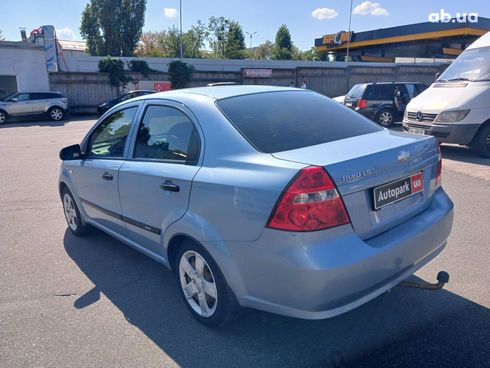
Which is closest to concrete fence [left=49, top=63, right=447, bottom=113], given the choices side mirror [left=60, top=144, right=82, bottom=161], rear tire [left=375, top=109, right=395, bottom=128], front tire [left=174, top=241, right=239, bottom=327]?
rear tire [left=375, top=109, right=395, bottom=128]

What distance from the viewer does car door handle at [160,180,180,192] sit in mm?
2869

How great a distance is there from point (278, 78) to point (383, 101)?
15.5 m

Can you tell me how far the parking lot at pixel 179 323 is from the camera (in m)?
2.58

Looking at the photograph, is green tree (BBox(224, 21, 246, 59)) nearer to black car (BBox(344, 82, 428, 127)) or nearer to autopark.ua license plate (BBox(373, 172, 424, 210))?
black car (BBox(344, 82, 428, 127))

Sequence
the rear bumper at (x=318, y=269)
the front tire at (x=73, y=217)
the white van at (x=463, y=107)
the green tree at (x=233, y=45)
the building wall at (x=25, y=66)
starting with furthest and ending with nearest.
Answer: the green tree at (x=233, y=45)
the building wall at (x=25, y=66)
the white van at (x=463, y=107)
the front tire at (x=73, y=217)
the rear bumper at (x=318, y=269)

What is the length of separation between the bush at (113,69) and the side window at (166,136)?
78.1 feet

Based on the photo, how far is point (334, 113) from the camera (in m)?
3.33

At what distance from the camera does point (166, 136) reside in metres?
3.24

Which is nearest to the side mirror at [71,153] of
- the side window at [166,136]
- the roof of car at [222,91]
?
the side window at [166,136]

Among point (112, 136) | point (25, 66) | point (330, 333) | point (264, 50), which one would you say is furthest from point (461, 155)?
point (264, 50)

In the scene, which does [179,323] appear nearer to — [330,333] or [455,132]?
[330,333]

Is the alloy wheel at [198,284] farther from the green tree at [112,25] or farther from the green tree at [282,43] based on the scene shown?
the green tree at [282,43]

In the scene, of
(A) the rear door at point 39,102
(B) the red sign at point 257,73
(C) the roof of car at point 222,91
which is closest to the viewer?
(C) the roof of car at point 222,91

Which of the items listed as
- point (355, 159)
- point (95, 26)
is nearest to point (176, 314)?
point (355, 159)
